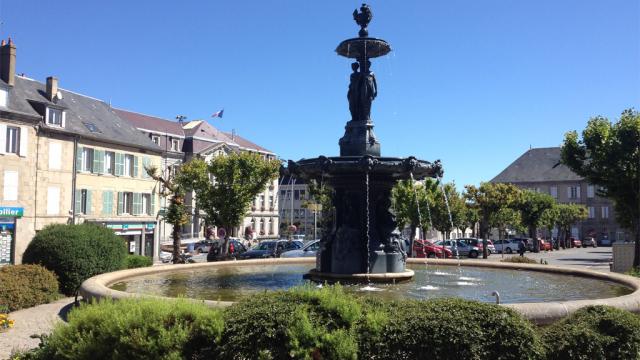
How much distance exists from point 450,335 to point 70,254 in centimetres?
1465

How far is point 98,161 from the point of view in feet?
134

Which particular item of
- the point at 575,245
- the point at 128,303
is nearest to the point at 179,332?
the point at 128,303

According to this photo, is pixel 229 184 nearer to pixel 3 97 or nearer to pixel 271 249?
pixel 271 249

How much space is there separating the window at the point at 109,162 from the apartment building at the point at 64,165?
0.25 ft

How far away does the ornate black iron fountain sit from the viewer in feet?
36.6

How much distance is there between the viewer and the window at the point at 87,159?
3994 centimetres

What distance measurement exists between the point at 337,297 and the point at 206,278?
27.3 ft

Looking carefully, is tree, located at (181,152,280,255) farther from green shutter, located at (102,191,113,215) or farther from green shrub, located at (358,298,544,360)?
green shrub, located at (358,298,544,360)

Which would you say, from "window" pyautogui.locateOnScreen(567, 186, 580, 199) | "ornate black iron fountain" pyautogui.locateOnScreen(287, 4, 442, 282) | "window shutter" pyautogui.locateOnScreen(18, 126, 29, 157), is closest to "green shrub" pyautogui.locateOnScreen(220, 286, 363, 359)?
"ornate black iron fountain" pyautogui.locateOnScreen(287, 4, 442, 282)

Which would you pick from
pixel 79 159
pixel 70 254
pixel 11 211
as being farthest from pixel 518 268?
pixel 79 159

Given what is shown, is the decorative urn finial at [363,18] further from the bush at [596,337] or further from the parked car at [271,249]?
the parked car at [271,249]

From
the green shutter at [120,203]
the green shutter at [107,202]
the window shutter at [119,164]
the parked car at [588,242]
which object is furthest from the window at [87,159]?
the parked car at [588,242]

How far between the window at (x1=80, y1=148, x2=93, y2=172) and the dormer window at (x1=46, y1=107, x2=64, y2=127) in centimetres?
282

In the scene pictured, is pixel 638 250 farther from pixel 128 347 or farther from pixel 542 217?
pixel 542 217
